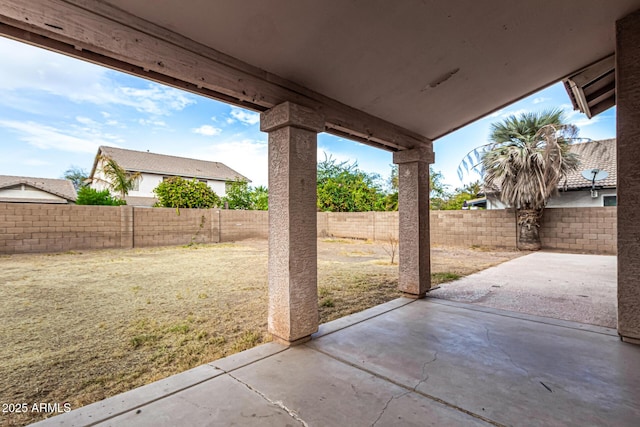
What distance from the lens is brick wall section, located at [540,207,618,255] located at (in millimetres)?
8508

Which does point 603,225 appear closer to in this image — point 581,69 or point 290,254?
point 581,69

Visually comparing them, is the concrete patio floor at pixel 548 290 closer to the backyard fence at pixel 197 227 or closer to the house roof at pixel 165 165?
the backyard fence at pixel 197 227

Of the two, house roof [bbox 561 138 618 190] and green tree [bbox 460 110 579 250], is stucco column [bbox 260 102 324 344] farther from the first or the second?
house roof [bbox 561 138 618 190]

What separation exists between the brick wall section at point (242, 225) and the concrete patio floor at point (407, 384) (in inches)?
423

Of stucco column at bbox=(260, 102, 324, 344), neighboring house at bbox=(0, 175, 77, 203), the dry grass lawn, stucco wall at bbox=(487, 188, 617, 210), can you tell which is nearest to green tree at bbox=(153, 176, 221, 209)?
the dry grass lawn

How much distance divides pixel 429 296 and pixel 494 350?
1.72m

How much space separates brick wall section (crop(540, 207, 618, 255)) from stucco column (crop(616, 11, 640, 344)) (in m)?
8.04

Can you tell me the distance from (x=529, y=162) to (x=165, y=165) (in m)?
21.8

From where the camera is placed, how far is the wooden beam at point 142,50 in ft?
4.87

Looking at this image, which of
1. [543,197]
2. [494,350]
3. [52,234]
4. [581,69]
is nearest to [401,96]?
[581,69]

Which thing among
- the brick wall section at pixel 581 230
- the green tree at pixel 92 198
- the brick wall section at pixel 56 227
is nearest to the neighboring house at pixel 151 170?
the green tree at pixel 92 198

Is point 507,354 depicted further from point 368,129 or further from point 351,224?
point 351,224

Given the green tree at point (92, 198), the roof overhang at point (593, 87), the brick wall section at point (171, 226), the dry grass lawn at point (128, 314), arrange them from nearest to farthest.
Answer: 1. the dry grass lawn at point (128, 314)
2. the roof overhang at point (593, 87)
3. the brick wall section at point (171, 226)
4. the green tree at point (92, 198)

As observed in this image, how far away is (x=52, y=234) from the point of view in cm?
915
